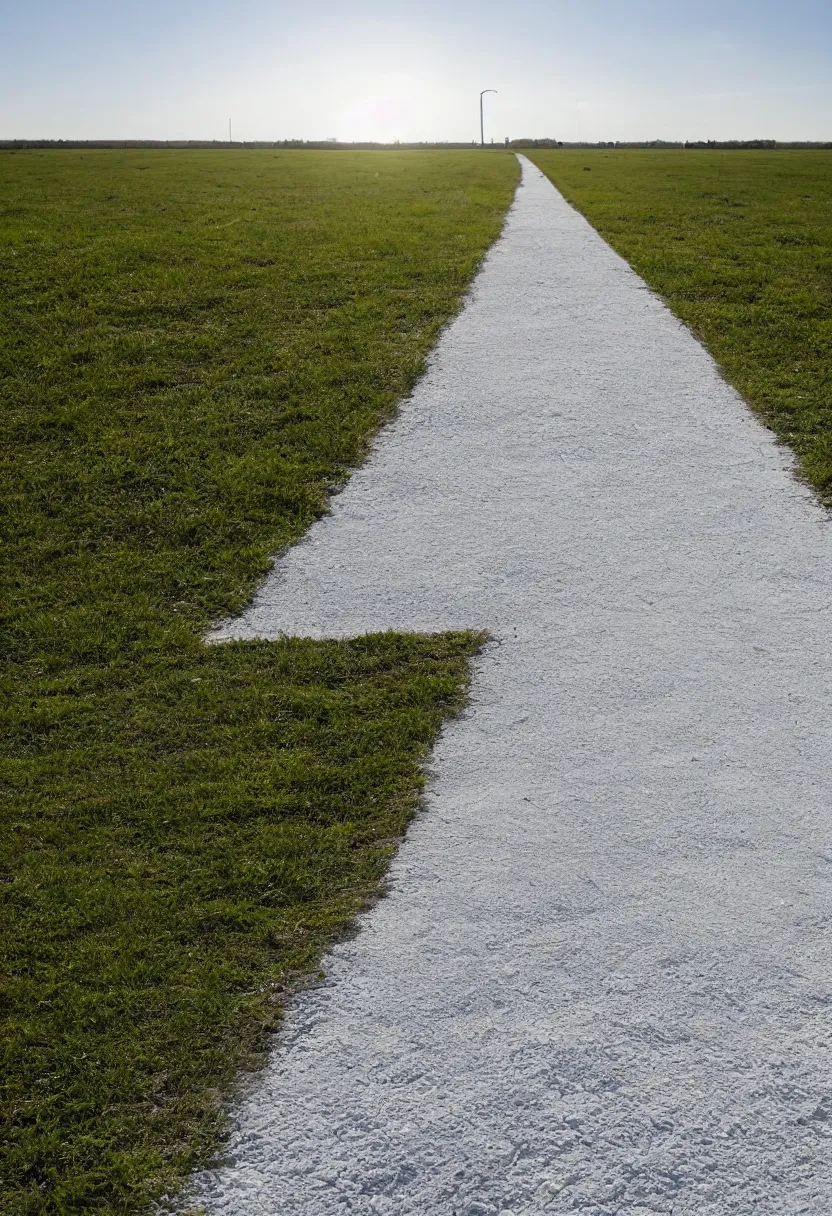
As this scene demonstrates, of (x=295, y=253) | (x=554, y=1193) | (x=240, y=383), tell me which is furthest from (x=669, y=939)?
(x=295, y=253)

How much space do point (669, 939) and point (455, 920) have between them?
871 millimetres

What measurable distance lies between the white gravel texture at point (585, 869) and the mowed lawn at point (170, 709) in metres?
0.28

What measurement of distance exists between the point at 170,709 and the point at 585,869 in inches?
104

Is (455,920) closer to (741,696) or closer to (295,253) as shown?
(741,696)

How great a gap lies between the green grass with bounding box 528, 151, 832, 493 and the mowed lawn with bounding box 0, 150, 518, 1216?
3634mm

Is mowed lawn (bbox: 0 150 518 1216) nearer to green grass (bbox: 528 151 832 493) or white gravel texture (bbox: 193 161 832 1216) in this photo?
white gravel texture (bbox: 193 161 832 1216)

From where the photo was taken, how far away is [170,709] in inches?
226

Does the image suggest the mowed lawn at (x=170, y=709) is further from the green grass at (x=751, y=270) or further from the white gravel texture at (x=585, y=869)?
the green grass at (x=751, y=270)

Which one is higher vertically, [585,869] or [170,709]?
[170,709]

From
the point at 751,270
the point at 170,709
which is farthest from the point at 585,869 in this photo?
the point at 751,270

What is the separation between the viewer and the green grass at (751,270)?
9.97 m

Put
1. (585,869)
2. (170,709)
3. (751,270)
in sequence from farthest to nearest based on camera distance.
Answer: (751,270) < (170,709) < (585,869)

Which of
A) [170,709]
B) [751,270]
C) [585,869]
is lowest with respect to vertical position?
[585,869]

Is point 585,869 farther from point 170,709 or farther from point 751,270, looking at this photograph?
point 751,270
